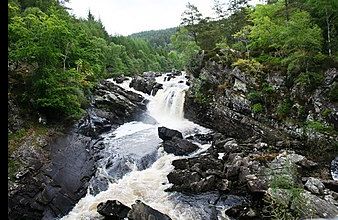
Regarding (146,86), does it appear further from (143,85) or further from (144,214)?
(144,214)

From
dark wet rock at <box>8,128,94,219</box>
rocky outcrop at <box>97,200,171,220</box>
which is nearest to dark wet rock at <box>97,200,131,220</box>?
rocky outcrop at <box>97,200,171,220</box>

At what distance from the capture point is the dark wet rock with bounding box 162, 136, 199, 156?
2457 cm

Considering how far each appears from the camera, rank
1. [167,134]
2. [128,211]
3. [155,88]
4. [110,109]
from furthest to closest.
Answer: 1. [155,88]
2. [110,109]
3. [167,134]
4. [128,211]

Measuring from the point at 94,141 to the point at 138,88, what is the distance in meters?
19.5

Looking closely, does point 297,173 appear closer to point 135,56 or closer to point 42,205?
point 42,205

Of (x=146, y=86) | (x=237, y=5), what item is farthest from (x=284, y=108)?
(x=237, y=5)

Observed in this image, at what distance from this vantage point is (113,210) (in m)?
16.2

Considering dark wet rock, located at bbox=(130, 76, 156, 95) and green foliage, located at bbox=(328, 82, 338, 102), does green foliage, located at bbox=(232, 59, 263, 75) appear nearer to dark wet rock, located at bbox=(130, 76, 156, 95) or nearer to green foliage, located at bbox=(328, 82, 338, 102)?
green foliage, located at bbox=(328, 82, 338, 102)

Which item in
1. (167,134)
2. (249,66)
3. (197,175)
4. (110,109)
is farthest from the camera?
(110,109)

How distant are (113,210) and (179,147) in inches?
378

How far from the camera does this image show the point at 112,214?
52.7 feet

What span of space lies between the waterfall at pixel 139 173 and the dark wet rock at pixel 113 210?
55cm

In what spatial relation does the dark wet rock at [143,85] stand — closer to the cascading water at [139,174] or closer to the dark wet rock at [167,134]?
the cascading water at [139,174]

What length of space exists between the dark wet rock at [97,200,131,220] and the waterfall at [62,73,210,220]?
55 centimetres
